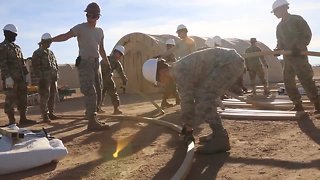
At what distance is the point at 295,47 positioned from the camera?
7.12m

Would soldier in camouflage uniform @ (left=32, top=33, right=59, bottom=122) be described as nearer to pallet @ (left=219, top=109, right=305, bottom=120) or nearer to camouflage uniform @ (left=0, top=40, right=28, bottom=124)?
camouflage uniform @ (left=0, top=40, right=28, bottom=124)

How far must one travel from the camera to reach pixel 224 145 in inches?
188

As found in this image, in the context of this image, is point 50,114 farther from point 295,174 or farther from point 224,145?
point 295,174

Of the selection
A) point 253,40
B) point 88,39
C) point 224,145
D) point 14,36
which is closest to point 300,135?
point 224,145

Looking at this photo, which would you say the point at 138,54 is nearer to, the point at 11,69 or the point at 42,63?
the point at 42,63

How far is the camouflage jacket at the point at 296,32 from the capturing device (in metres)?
7.19

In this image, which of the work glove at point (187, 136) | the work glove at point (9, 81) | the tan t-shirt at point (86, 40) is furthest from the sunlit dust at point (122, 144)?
the work glove at point (9, 81)

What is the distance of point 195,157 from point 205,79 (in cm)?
89

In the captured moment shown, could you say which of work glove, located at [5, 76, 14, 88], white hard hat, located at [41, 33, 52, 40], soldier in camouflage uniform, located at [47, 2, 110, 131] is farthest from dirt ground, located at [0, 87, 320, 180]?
white hard hat, located at [41, 33, 52, 40]

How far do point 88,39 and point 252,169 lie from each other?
3616mm

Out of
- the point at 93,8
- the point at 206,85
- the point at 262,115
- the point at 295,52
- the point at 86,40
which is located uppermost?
the point at 93,8

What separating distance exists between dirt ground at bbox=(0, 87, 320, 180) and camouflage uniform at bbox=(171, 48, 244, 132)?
0.47m

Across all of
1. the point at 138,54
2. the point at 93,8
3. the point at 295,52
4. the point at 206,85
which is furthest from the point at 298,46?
the point at 138,54

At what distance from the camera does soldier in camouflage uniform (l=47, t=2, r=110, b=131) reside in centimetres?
654
